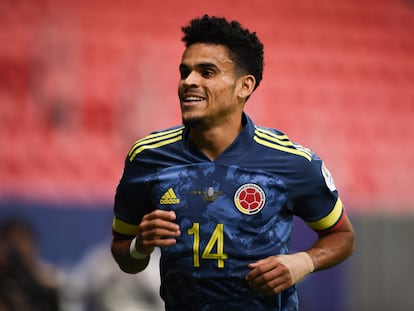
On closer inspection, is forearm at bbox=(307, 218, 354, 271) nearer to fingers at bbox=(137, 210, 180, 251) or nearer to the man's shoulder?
the man's shoulder

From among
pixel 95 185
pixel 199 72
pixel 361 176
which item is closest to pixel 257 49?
pixel 199 72

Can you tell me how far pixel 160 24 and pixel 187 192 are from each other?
749 centimetres

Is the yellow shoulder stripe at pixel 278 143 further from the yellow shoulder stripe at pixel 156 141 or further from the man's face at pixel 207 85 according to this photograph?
the yellow shoulder stripe at pixel 156 141

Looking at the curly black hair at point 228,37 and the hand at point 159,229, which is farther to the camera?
the curly black hair at point 228,37

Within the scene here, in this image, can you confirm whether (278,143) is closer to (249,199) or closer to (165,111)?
(249,199)

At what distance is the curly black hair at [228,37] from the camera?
394 centimetres

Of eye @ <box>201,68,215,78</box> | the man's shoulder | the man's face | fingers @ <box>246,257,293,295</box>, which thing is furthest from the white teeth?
fingers @ <box>246,257,293,295</box>

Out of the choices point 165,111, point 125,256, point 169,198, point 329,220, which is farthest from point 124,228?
point 165,111

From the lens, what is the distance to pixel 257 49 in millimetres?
4066

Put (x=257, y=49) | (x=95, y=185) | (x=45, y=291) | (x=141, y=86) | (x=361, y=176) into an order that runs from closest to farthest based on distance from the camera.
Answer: (x=257, y=49) < (x=45, y=291) < (x=95, y=185) < (x=141, y=86) < (x=361, y=176)

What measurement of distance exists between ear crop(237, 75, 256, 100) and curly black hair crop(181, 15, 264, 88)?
3 centimetres

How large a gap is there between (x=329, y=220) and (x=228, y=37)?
929 mm

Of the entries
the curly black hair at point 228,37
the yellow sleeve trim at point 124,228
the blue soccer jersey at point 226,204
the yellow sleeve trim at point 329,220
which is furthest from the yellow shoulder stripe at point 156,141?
the yellow sleeve trim at point 329,220

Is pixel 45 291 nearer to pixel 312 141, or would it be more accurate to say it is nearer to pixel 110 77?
pixel 110 77
